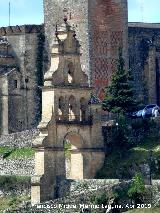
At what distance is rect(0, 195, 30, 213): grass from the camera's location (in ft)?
328

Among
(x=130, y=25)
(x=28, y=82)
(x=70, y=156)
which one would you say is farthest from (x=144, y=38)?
(x=70, y=156)

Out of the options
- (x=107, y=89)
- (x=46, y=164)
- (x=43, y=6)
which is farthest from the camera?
(x=43, y=6)

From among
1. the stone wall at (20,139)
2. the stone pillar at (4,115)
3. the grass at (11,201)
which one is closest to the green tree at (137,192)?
the grass at (11,201)

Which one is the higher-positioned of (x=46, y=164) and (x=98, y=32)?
(x=98, y=32)

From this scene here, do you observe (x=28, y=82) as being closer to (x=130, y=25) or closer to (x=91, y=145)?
(x=130, y=25)

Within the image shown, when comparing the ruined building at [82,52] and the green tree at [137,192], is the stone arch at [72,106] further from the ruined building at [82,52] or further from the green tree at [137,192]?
the ruined building at [82,52]

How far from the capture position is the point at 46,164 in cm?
9912

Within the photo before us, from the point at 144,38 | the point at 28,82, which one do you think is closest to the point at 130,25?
the point at 144,38

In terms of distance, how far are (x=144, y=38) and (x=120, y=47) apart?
199 inches

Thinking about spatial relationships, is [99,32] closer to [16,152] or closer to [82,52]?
[82,52]

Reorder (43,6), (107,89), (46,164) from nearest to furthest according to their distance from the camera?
(46,164) < (107,89) < (43,6)

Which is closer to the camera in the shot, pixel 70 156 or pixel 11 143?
pixel 70 156

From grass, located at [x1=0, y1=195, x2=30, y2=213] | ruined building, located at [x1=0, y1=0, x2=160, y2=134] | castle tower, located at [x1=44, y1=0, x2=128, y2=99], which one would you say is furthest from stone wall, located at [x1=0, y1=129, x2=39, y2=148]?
grass, located at [x1=0, y1=195, x2=30, y2=213]

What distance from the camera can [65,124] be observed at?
100 m
